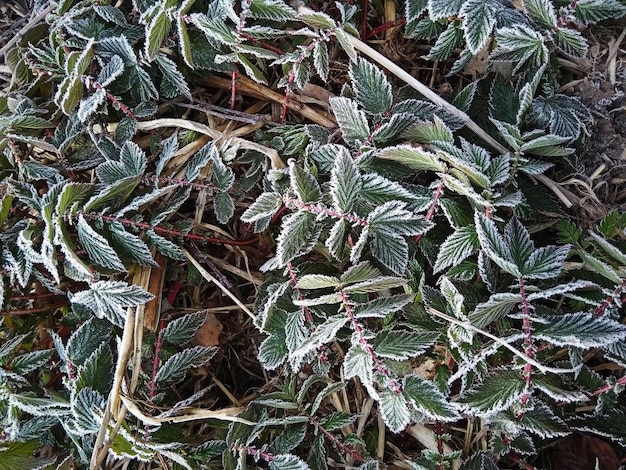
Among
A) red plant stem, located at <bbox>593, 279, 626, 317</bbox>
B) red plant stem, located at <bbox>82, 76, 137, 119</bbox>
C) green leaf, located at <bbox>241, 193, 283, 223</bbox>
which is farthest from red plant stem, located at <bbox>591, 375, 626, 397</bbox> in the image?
red plant stem, located at <bbox>82, 76, 137, 119</bbox>

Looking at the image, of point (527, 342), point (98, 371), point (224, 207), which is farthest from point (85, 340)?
point (527, 342)

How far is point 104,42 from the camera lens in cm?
113

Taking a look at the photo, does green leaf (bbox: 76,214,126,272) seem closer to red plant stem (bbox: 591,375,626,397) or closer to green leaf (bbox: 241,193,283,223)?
green leaf (bbox: 241,193,283,223)

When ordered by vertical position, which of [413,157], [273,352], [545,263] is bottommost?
[273,352]

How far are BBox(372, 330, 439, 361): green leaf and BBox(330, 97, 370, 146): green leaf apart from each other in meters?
0.35

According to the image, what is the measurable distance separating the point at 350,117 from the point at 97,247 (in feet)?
1.70

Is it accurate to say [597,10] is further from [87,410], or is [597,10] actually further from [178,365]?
[87,410]

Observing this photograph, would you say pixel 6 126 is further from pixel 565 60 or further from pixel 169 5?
pixel 565 60

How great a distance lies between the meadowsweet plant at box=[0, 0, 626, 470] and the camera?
3.10 feet

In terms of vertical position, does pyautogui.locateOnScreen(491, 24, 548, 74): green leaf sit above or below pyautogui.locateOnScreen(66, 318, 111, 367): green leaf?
above

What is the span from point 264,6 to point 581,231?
73 cm

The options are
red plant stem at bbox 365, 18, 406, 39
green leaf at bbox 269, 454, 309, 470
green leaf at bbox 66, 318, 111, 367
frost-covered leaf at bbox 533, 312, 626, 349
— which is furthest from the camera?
red plant stem at bbox 365, 18, 406, 39

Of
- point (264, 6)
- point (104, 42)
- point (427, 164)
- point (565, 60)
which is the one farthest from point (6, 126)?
point (565, 60)

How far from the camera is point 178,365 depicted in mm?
1065
